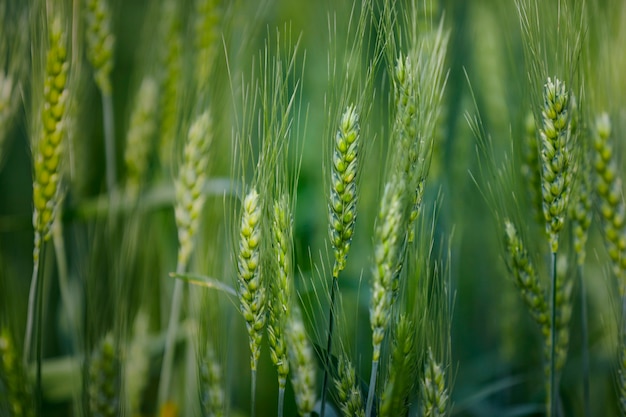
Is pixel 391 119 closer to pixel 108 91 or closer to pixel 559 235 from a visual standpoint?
pixel 559 235

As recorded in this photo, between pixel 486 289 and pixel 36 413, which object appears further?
pixel 486 289

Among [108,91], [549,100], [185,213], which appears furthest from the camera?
[108,91]

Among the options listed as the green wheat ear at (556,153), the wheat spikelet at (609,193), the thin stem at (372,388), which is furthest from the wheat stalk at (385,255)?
the wheat spikelet at (609,193)

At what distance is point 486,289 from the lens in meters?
0.87

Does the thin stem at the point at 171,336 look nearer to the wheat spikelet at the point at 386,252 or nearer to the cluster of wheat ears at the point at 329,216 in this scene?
the cluster of wheat ears at the point at 329,216

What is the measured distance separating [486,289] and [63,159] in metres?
0.57

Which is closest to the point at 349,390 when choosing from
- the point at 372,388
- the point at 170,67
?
the point at 372,388

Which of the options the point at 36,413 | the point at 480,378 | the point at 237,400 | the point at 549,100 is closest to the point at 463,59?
the point at 549,100

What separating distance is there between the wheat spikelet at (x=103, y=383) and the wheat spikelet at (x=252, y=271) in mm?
171

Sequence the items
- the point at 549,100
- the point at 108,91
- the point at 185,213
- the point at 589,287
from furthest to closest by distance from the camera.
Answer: the point at 589,287 < the point at 108,91 < the point at 185,213 < the point at 549,100

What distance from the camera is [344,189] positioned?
50cm

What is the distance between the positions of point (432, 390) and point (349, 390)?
2.9 inches

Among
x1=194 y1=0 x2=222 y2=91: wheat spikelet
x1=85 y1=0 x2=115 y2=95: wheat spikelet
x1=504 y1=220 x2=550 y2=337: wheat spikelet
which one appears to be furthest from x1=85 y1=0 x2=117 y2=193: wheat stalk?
x1=504 y1=220 x2=550 y2=337: wheat spikelet

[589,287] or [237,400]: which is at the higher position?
[589,287]
